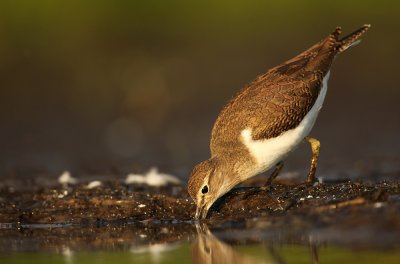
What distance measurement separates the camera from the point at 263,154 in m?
12.7

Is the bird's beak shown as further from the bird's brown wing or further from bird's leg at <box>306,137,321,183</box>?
bird's leg at <box>306,137,321,183</box>

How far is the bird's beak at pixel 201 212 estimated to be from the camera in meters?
12.3

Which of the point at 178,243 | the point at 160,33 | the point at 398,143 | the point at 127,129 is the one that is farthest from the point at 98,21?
the point at 178,243

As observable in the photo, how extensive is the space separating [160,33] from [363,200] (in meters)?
13.6

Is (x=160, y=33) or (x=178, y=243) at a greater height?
(x=160, y=33)

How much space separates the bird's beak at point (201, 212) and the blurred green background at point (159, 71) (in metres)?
6.82

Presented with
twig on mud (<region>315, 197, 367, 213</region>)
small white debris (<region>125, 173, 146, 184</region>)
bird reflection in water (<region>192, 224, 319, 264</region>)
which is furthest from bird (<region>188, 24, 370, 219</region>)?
small white debris (<region>125, 173, 146, 184</region>)

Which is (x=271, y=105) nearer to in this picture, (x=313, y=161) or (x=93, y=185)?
(x=313, y=161)

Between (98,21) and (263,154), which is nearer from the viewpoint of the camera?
(263,154)

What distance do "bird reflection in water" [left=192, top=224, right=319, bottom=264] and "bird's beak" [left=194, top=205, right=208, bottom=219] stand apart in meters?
1.10

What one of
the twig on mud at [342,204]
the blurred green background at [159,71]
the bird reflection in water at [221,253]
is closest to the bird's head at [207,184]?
the bird reflection in water at [221,253]

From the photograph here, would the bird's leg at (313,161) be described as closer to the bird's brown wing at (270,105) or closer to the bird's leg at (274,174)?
the bird's leg at (274,174)

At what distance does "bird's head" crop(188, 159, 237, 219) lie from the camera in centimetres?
1232

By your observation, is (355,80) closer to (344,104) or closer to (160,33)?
(344,104)
